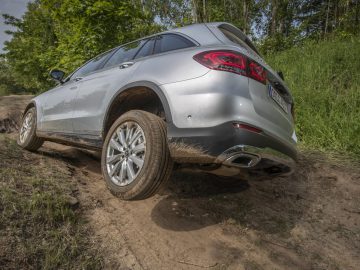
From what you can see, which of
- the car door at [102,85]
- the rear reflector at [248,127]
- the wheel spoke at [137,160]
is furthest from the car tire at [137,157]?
the rear reflector at [248,127]

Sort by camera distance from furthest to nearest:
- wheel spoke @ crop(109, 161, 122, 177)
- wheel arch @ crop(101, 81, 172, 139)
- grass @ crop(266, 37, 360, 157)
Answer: grass @ crop(266, 37, 360, 157), wheel spoke @ crop(109, 161, 122, 177), wheel arch @ crop(101, 81, 172, 139)

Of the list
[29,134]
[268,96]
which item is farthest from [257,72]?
[29,134]

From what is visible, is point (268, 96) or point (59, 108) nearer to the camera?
point (268, 96)

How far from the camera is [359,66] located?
6234 millimetres

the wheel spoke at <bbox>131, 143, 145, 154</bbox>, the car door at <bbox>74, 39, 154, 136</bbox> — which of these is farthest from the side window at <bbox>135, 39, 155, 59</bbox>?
the wheel spoke at <bbox>131, 143, 145, 154</bbox>

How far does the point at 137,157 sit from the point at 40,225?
0.90 metres

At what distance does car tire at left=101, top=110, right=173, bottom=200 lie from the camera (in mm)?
2139

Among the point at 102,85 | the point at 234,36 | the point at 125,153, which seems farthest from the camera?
the point at 102,85

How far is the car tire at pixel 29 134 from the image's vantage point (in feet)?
14.5

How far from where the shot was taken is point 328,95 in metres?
5.62

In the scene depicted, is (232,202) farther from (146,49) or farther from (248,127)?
(146,49)

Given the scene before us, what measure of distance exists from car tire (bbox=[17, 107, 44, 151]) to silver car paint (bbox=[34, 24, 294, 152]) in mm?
1777

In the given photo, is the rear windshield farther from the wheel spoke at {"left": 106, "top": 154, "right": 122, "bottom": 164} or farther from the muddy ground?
the muddy ground

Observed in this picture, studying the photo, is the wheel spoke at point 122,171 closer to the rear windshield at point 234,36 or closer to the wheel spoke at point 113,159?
the wheel spoke at point 113,159
